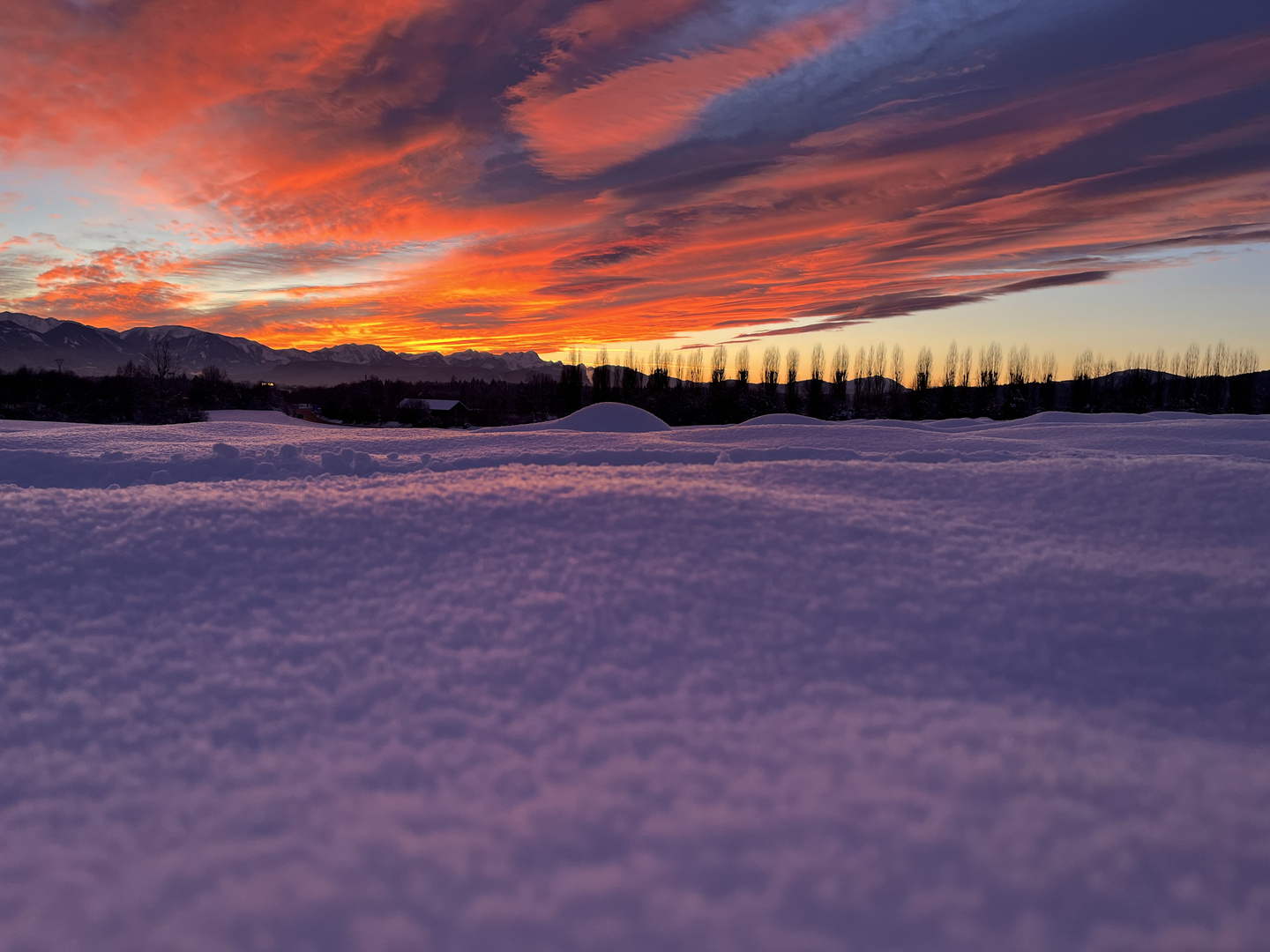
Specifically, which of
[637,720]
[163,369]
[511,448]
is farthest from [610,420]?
[163,369]

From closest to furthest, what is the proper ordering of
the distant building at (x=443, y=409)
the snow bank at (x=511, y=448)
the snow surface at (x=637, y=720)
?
the snow surface at (x=637, y=720)
the snow bank at (x=511, y=448)
the distant building at (x=443, y=409)

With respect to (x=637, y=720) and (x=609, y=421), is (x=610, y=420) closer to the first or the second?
(x=609, y=421)

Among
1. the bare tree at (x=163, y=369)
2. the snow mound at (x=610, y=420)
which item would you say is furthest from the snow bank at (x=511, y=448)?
the bare tree at (x=163, y=369)

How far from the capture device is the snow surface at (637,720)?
4.48ft

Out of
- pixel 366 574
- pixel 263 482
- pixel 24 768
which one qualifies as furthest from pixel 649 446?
pixel 24 768

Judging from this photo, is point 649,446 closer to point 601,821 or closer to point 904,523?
point 904,523

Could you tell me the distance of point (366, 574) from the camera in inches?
115

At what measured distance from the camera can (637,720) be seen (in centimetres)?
197

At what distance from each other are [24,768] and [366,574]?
50.9 inches

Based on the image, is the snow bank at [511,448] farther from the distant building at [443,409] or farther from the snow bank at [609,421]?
the distant building at [443,409]

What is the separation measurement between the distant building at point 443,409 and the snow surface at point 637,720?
46795mm

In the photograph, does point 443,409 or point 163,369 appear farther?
point 443,409

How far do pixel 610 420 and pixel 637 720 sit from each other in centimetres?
995

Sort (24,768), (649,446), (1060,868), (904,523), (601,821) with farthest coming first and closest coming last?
1. (649,446)
2. (904,523)
3. (24,768)
4. (601,821)
5. (1060,868)
